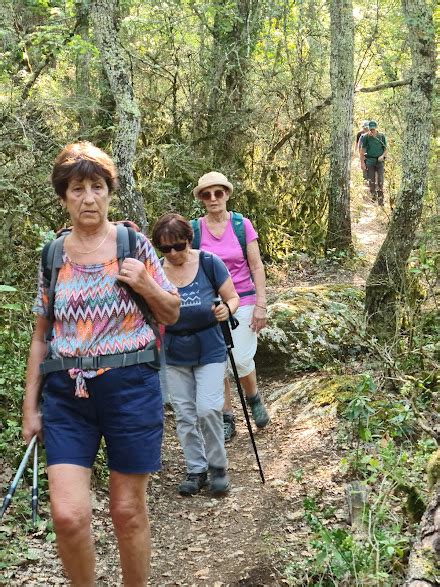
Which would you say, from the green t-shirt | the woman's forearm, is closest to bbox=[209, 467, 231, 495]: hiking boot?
the woman's forearm

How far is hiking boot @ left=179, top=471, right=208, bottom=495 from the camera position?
17.3ft

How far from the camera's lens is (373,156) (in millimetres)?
17109

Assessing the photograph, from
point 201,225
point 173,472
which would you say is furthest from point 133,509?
point 201,225

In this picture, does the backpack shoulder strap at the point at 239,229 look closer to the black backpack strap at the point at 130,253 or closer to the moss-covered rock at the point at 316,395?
the moss-covered rock at the point at 316,395

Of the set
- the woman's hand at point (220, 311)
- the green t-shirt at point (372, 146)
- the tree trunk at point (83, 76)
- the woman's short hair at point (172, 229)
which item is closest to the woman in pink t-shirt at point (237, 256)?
the woman's short hair at point (172, 229)

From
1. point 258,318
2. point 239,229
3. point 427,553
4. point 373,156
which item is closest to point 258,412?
point 258,318

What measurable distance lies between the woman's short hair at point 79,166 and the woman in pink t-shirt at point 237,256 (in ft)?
8.95

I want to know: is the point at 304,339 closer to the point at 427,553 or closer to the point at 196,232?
the point at 196,232

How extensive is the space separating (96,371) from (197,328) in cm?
215

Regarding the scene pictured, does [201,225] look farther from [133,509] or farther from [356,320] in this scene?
[133,509]

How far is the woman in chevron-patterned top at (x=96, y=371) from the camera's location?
2945 mm

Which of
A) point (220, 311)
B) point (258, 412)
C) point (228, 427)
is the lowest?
point (228, 427)

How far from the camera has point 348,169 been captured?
1316 cm

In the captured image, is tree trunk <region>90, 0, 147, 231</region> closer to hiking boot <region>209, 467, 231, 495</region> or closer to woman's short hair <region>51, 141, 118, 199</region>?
hiking boot <region>209, 467, 231, 495</region>
